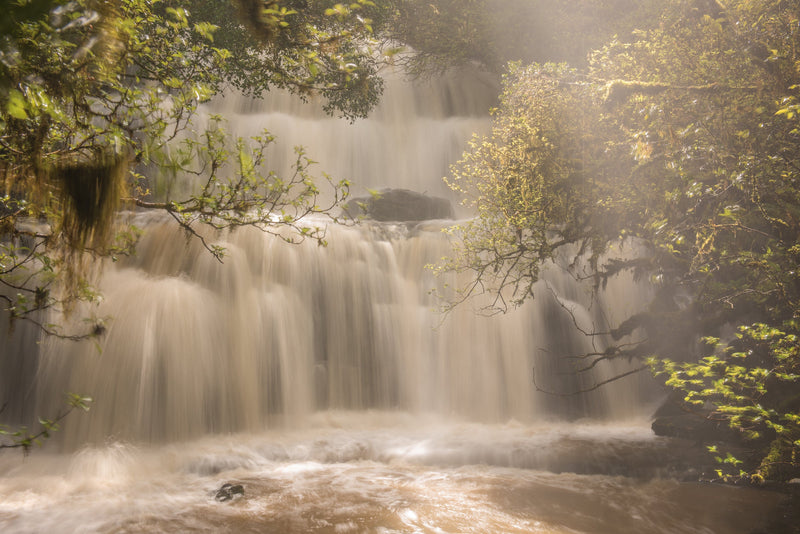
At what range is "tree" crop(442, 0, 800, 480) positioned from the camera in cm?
458

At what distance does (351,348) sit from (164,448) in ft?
13.5

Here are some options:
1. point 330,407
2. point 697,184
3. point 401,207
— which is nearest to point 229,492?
point 330,407

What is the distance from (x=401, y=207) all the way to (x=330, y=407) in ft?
24.6

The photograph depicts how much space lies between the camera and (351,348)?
33.7ft

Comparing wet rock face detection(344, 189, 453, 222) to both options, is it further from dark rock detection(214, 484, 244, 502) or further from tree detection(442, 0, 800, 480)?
dark rock detection(214, 484, 244, 502)

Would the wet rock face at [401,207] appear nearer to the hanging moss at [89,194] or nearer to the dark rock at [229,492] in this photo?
the dark rock at [229,492]

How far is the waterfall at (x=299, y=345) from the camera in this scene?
7551mm

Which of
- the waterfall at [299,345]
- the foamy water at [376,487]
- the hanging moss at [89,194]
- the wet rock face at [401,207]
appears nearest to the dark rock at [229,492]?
the foamy water at [376,487]

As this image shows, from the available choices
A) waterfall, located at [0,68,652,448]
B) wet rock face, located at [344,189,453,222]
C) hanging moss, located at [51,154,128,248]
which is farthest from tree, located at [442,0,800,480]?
wet rock face, located at [344,189,453,222]

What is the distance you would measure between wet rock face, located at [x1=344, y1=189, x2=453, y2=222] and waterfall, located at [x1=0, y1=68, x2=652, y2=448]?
6.43 feet

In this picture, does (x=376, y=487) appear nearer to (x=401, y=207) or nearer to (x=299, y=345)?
(x=299, y=345)

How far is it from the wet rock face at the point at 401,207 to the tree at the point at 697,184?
21.9ft

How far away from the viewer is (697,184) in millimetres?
4852

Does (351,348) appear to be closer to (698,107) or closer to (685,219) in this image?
(685,219)
